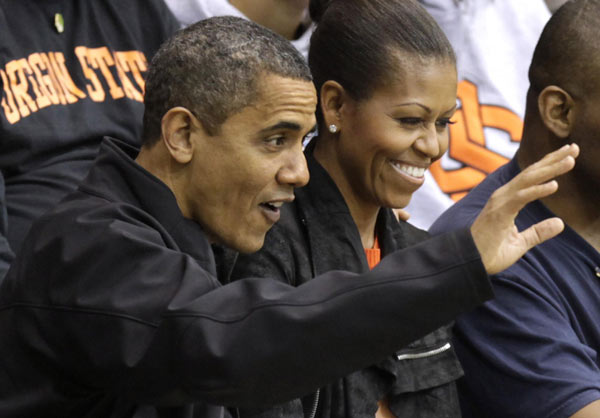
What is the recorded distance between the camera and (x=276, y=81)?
1793 millimetres

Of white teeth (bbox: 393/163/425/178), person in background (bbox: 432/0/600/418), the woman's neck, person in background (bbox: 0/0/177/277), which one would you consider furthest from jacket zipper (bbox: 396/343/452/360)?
person in background (bbox: 0/0/177/277)

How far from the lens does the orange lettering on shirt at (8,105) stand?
2338 millimetres

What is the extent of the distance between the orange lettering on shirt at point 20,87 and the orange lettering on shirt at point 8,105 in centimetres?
1

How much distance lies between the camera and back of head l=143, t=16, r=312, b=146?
5.79ft

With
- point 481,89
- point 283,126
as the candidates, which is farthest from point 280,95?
point 481,89

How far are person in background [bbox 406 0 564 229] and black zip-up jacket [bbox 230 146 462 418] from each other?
0.85 meters

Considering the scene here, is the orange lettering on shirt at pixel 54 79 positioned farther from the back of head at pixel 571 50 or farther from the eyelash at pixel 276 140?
the back of head at pixel 571 50

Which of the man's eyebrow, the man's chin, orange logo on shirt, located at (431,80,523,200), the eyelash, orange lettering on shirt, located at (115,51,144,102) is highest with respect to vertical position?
the man's eyebrow

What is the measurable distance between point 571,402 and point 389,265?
32.2 inches

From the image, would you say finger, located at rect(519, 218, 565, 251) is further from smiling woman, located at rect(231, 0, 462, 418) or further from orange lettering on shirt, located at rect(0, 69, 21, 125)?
orange lettering on shirt, located at rect(0, 69, 21, 125)

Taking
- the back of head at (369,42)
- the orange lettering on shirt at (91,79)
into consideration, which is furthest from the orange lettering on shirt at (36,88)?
the back of head at (369,42)

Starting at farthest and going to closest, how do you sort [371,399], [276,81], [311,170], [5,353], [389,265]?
[311,170]
[371,399]
[276,81]
[5,353]
[389,265]

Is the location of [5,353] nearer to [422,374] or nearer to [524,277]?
[422,374]

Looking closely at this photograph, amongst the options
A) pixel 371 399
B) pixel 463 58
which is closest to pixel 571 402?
pixel 371 399
